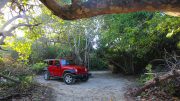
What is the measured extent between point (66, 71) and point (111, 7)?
15852 mm

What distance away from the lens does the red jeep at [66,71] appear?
1869cm

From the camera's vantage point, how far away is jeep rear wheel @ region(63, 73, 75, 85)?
732 inches

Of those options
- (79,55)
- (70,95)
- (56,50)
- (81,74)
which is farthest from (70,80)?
Answer: (56,50)

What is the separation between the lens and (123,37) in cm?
1900

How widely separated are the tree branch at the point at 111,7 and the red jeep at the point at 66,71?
1507 centimetres

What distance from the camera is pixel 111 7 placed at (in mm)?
3611

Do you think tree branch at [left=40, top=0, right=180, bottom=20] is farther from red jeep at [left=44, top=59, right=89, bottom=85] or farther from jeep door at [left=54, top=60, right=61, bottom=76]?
jeep door at [left=54, top=60, right=61, bottom=76]

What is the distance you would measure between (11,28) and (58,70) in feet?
23.4

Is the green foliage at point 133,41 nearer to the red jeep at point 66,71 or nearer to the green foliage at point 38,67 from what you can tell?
the red jeep at point 66,71

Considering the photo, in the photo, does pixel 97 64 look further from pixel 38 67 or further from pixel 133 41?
pixel 133 41

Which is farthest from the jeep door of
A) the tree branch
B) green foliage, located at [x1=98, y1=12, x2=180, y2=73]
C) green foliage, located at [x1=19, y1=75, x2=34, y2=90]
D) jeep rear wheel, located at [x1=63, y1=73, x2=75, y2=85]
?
the tree branch

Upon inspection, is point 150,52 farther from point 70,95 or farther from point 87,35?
point 70,95

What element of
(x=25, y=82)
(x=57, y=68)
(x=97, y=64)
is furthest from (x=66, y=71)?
(x=97, y=64)

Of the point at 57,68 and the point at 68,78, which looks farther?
the point at 57,68
